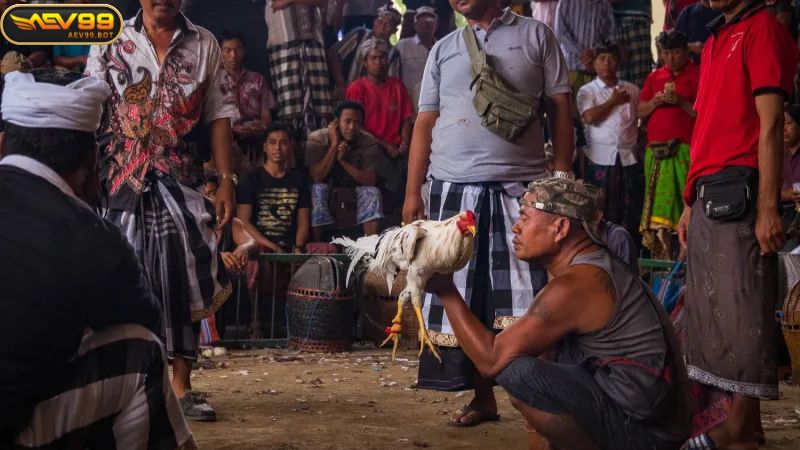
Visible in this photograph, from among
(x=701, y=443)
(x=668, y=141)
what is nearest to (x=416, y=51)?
(x=668, y=141)

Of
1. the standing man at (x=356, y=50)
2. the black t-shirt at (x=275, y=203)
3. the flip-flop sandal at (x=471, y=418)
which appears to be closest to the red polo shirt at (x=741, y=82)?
the flip-flop sandal at (x=471, y=418)

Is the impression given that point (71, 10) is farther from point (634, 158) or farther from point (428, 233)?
point (634, 158)

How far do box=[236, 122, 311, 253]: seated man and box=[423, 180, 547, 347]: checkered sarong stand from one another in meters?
4.32

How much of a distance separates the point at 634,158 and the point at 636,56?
59.8 inches

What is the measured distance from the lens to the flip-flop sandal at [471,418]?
539cm

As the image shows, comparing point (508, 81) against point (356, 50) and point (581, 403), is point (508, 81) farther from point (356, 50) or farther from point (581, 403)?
point (356, 50)

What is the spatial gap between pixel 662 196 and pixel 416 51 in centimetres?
317

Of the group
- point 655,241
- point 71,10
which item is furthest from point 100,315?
point 655,241

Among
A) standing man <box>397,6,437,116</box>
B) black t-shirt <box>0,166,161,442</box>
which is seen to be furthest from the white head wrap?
standing man <box>397,6,437,116</box>

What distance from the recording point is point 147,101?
17.3ft

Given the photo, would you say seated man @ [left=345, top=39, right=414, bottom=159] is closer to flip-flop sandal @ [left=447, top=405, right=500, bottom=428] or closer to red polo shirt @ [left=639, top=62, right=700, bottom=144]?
red polo shirt @ [left=639, top=62, right=700, bottom=144]

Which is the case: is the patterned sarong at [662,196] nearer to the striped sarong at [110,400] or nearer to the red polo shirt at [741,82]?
the red polo shirt at [741,82]

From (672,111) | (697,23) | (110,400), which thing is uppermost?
(697,23)

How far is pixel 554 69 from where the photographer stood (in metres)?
5.47
